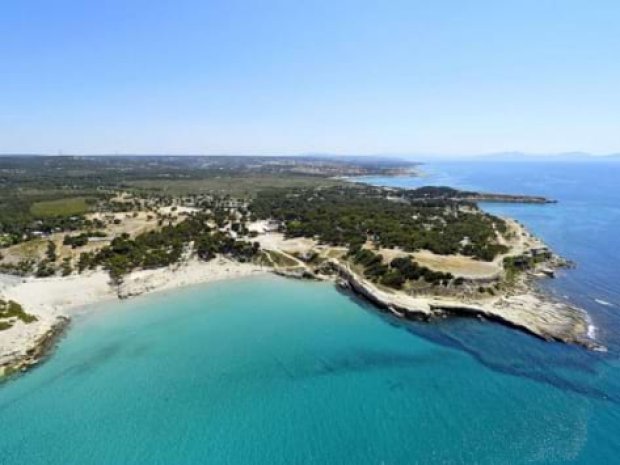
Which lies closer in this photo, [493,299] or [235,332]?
[235,332]

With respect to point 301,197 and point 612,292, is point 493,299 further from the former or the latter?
point 301,197

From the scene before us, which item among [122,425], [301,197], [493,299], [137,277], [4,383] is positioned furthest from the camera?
[301,197]

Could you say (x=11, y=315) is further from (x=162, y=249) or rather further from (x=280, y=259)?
(x=280, y=259)

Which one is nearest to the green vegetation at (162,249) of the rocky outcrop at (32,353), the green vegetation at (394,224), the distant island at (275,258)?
the distant island at (275,258)

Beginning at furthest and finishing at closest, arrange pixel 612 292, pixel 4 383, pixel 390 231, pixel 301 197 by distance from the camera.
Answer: pixel 301 197
pixel 390 231
pixel 612 292
pixel 4 383

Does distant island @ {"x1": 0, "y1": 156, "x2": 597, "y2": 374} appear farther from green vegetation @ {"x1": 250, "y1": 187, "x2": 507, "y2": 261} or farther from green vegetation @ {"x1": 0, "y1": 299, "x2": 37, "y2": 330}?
green vegetation @ {"x1": 250, "y1": 187, "x2": 507, "y2": 261}

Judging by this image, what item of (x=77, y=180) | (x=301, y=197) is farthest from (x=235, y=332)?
(x=77, y=180)

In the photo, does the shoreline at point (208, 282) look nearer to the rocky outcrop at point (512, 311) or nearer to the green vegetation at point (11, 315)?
the rocky outcrop at point (512, 311)

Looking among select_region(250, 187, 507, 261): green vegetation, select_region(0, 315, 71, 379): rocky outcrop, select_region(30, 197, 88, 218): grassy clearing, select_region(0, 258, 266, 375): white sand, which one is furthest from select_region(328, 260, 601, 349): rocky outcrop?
select_region(30, 197, 88, 218): grassy clearing
